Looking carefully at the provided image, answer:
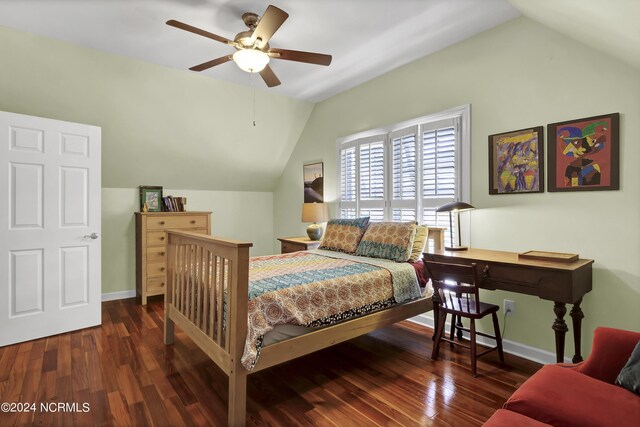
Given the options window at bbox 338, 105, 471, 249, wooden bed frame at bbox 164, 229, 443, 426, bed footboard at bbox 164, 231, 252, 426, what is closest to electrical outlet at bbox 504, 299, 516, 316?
wooden bed frame at bbox 164, 229, 443, 426

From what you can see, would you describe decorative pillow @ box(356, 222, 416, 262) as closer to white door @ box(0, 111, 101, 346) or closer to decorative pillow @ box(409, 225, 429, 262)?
decorative pillow @ box(409, 225, 429, 262)

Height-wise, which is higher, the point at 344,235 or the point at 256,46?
the point at 256,46

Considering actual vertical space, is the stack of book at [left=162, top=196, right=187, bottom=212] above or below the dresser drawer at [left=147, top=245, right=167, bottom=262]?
above

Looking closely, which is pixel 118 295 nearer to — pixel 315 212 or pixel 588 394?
pixel 315 212

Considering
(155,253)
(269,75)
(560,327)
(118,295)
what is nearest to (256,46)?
(269,75)

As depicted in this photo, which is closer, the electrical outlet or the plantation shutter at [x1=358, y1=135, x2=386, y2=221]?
the electrical outlet

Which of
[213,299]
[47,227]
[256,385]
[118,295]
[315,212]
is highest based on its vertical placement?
[315,212]

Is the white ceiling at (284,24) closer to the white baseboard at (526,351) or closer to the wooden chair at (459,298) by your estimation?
the wooden chair at (459,298)

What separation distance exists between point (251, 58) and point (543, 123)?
2.27 m

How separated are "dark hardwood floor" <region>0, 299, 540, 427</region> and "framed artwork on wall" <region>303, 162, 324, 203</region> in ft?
7.59

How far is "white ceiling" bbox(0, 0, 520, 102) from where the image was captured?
2467mm

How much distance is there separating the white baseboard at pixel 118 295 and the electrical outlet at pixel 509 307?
14.4 ft

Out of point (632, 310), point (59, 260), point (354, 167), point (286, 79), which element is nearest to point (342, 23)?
point (286, 79)

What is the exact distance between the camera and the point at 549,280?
2125 millimetres
